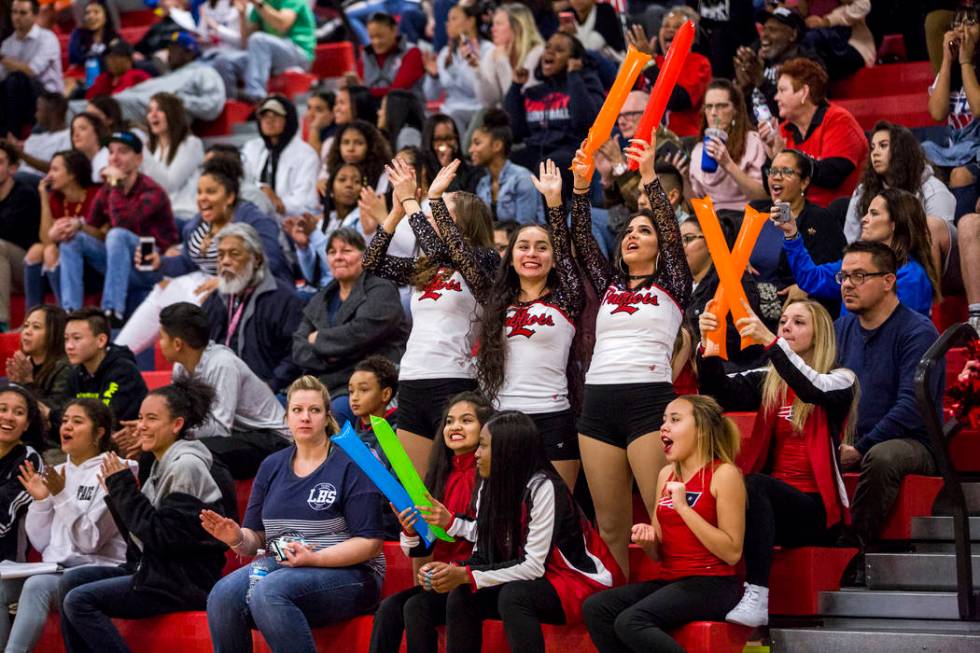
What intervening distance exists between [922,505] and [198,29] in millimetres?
8203

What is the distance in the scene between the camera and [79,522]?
6.61 meters

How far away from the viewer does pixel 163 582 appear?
6.25 meters

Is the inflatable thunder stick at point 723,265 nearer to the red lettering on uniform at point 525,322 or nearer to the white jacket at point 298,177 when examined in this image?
the red lettering on uniform at point 525,322

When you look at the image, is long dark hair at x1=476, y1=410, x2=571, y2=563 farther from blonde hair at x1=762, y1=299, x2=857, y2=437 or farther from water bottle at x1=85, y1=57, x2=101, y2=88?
water bottle at x1=85, y1=57, x2=101, y2=88

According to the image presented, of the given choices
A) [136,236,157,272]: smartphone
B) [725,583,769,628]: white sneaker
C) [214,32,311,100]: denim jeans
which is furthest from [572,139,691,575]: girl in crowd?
[214,32,311,100]: denim jeans

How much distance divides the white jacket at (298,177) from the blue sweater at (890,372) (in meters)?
4.50

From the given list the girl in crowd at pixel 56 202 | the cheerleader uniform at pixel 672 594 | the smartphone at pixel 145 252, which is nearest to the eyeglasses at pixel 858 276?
the cheerleader uniform at pixel 672 594

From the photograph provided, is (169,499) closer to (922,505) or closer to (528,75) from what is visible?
(922,505)

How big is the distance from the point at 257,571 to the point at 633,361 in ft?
5.44

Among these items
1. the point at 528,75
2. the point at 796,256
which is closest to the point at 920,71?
the point at 528,75

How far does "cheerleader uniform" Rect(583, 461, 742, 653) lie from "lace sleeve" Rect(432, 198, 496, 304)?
1.20 meters

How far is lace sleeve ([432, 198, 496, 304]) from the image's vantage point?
6.15 meters

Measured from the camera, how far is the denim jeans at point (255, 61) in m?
12.0

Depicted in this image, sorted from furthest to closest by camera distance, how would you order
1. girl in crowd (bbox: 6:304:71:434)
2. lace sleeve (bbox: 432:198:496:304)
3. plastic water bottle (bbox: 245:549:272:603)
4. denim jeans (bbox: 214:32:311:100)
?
denim jeans (bbox: 214:32:311:100), girl in crowd (bbox: 6:304:71:434), lace sleeve (bbox: 432:198:496:304), plastic water bottle (bbox: 245:549:272:603)
